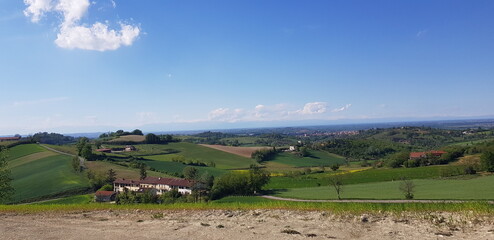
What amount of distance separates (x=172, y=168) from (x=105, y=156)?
22642mm

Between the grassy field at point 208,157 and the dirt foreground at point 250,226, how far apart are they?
8746 centimetres

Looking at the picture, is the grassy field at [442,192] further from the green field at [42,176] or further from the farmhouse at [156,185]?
the green field at [42,176]

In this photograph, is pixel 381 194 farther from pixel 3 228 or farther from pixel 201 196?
pixel 3 228

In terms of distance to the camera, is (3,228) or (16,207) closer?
(3,228)

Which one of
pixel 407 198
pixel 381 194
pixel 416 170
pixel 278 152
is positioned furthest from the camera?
pixel 278 152

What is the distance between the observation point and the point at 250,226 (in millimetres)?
12477

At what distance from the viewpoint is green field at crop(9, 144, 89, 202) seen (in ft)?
175

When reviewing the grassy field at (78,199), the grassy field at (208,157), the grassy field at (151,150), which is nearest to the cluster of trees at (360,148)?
the grassy field at (208,157)

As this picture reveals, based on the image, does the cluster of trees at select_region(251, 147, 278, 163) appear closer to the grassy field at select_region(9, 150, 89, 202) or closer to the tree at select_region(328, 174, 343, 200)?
the tree at select_region(328, 174, 343, 200)

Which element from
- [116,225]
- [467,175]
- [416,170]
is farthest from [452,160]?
[116,225]

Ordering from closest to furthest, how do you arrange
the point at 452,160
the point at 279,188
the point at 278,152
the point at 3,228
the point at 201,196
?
the point at 3,228 → the point at 201,196 → the point at 279,188 → the point at 452,160 → the point at 278,152

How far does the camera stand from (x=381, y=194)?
45.5 meters

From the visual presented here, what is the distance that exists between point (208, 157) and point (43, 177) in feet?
197

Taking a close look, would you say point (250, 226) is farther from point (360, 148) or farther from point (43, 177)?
point (360, 148)
